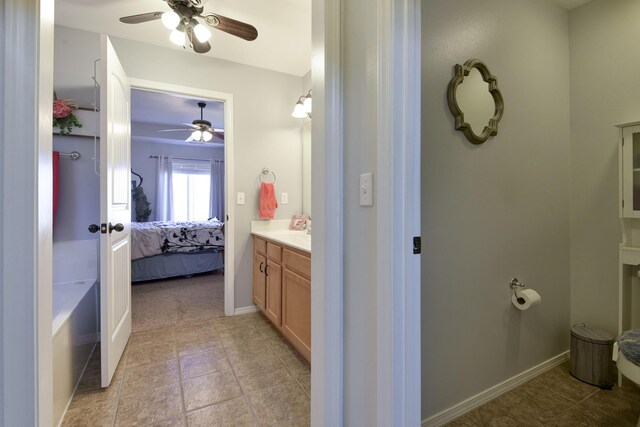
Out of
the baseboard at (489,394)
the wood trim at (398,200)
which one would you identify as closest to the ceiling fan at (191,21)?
the wood trim at (398,200)

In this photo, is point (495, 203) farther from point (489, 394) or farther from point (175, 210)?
point (175, 210)

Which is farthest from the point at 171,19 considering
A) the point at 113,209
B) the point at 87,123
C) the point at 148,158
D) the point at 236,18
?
the point at 148,158

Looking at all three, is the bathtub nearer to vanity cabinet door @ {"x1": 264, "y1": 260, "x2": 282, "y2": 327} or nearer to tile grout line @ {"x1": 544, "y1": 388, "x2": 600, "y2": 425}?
vanity cabinet door @ {"x1": 264, "y1": 260, "x2": 282, "y2": 327}

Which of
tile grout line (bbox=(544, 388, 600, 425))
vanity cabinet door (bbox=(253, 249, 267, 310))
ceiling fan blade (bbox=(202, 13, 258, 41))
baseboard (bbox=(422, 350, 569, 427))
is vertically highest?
ceiling fan blade (bbox=(202, 13, 258, 41))

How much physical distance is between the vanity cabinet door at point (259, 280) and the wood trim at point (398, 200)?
1810 mm

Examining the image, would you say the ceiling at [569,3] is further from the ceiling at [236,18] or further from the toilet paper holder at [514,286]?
the toilet paper holder at [514,286]

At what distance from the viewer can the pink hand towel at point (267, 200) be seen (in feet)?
9.58

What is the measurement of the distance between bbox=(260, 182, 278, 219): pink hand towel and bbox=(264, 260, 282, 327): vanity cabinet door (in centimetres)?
63

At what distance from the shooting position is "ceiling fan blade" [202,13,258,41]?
184 cm

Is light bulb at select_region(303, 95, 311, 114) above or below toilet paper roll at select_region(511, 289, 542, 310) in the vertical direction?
above

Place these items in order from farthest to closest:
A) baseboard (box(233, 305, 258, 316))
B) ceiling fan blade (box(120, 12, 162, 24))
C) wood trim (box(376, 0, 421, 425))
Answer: baseboard (box(233, 305, 258, 316)) < ceiling fan blade (box(120, 12, 162, 24)) < wood trim (box(376, 0, 421, 425))

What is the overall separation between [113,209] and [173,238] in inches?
94.2

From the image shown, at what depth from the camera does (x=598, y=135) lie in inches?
73.0

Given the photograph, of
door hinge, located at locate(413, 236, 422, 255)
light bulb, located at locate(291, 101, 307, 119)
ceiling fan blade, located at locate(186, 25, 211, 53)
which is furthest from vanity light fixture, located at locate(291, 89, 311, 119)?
door hinge, located at locate(413, 236, 422, 255)
